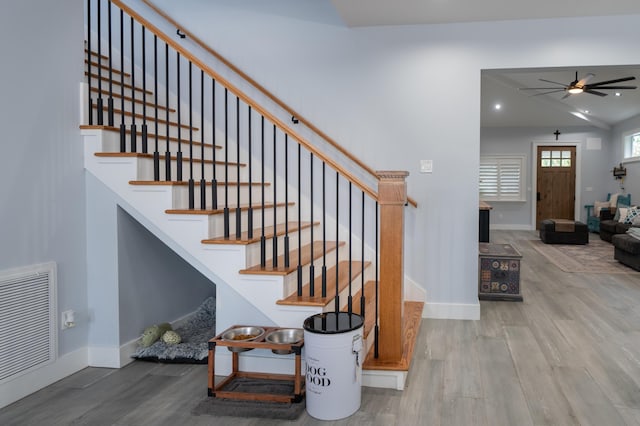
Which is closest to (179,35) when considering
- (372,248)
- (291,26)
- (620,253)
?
(291,26)

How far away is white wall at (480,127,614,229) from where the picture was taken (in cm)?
1170

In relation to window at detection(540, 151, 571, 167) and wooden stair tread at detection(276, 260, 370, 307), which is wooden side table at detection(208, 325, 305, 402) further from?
window at detection(540, 151, 571, 167)

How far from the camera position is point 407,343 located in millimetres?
3309

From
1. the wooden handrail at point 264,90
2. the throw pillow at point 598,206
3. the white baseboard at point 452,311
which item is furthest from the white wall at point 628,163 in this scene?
the wooden handrail at point 264,90

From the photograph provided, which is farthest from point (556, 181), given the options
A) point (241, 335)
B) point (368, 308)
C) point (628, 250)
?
point (241, 335)

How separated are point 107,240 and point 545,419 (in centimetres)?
280

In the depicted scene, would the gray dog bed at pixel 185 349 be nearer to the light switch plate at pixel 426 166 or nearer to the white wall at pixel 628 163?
the light switch plate at pixel 426 166

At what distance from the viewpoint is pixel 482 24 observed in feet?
13.8

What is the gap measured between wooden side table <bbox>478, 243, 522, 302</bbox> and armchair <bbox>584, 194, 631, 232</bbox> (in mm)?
6515

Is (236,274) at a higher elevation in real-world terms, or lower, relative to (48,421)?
higher

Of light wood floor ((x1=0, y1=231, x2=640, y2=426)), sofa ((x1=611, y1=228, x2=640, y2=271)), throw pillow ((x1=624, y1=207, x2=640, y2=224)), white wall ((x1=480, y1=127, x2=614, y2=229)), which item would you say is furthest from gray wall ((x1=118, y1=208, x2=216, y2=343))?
white wall ((x1=480, y1=127, x2=614, y2=229))

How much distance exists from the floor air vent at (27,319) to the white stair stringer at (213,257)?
0.65 m

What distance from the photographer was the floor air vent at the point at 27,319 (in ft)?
8.55

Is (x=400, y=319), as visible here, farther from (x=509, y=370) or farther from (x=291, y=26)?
(x=291, y=26)
